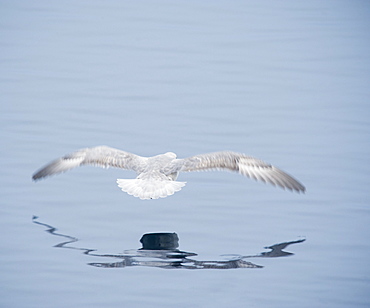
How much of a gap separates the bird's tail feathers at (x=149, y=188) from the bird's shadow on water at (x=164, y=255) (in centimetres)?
56

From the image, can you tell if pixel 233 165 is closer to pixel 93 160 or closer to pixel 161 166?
pixel 161 166

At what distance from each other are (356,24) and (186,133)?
1020 centimetres

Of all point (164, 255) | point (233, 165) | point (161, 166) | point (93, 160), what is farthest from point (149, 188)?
point (93, 160)

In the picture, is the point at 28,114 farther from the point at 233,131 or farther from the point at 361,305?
the point at 361,305

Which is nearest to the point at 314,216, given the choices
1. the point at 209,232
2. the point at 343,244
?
the point at 343,244

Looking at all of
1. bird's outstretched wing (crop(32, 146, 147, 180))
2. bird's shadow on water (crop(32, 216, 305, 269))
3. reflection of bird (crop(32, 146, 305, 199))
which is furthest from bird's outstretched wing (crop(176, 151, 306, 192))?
bird's shadow on water (crop(32, 216, 305, 269))

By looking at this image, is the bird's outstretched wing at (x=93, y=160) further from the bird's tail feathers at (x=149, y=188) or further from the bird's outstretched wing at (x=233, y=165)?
the bird's tail feathers at (x=149, y=188)

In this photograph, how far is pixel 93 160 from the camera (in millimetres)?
10883

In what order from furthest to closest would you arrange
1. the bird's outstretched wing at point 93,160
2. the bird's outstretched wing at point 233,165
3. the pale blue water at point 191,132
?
the bird's outstretched wing at point 93,160 → the bird's outstretched wing at point 233,165 → the pale blue water at point 191,132

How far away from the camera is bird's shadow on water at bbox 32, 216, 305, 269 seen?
838cm

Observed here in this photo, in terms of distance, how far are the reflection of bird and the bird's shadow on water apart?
823 mm

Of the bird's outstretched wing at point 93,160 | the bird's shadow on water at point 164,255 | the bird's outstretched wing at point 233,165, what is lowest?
the bird's shadow on water at point 164,255

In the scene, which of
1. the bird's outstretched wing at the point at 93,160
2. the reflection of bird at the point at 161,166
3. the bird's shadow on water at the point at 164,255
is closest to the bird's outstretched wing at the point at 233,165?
the reflection of bird at the point at 161,166

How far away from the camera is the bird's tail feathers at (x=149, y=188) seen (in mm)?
9523
